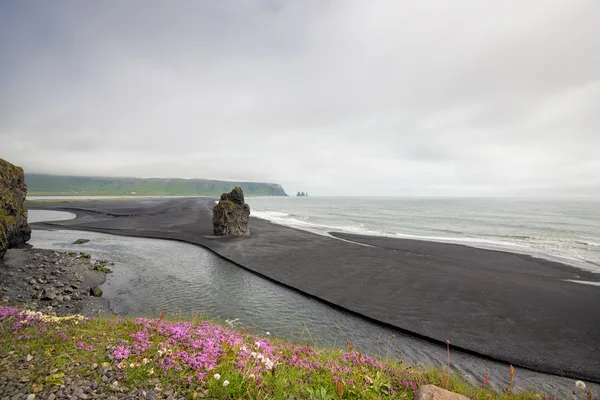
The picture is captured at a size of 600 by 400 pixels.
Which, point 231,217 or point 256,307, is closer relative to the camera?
point 256,307

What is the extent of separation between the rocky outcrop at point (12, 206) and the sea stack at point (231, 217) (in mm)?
20282

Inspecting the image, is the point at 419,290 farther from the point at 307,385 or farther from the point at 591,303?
the point at 307,385

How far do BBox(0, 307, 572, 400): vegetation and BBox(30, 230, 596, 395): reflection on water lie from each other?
3.55 meters

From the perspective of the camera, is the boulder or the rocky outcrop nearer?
the boulder

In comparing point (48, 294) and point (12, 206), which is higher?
point (12, 206)

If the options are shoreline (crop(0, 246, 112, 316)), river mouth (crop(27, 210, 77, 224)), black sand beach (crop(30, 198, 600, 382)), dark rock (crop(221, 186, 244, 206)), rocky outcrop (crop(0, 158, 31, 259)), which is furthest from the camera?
river mouth (crop(27, 210, 77, 224))

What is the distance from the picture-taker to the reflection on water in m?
10.1

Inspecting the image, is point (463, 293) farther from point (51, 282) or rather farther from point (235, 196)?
point (235, 196)

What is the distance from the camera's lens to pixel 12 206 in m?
27.6

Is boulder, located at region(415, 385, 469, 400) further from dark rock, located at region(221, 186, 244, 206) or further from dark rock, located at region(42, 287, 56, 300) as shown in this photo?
dark rock, located at region(221, 186, 244, 206)

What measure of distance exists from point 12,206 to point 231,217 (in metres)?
22.8

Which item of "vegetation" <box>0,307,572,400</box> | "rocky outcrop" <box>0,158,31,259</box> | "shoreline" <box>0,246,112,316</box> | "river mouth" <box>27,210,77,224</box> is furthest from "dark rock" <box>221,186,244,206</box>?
"river mouth" <box>27,210,77,224</box>

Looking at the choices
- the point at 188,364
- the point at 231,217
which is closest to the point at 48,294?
the point at 188,364

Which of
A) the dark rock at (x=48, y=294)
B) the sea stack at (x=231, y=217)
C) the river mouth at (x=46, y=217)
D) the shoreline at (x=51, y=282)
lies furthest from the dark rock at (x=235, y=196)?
the river mouth at (x=46, y=217)
